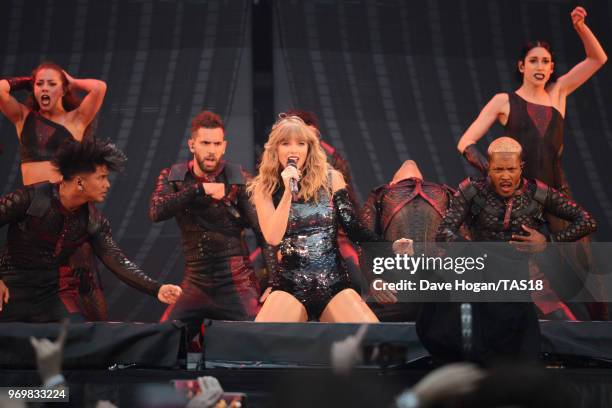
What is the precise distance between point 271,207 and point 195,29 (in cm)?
245

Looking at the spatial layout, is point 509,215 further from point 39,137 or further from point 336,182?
point 39,137

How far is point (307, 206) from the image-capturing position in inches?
184

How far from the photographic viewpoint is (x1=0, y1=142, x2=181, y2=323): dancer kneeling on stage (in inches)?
203

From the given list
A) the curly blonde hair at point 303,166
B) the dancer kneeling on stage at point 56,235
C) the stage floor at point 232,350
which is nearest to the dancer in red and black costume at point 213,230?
the dancer kneeling on stage at point 56,235

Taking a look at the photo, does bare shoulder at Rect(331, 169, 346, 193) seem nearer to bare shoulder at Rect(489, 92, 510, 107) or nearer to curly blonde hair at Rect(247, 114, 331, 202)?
curly blonde hair at Rect(247, 114, 331, 202)

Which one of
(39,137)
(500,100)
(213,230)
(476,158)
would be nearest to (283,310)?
(213,230)

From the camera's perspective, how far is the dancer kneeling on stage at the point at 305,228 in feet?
14.8

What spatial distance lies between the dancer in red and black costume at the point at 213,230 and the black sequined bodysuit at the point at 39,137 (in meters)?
0.71

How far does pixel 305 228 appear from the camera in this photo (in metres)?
4.64

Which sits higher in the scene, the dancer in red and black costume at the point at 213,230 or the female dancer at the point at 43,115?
the female dancer at the point at 43,115

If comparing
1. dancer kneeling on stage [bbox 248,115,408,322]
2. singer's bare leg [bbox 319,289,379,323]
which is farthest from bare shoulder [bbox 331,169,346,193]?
singer's bare leg [bbox 319,289,379,323]

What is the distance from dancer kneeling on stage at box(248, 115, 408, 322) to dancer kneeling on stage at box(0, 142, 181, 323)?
839 millimetres

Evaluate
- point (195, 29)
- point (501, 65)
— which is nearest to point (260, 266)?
point (195, 29)

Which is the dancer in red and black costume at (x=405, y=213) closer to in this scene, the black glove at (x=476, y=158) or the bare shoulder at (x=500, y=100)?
the black glove at (x=476, y=158)
